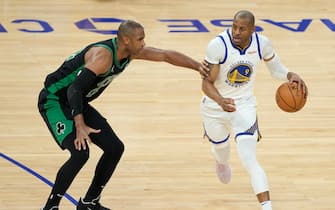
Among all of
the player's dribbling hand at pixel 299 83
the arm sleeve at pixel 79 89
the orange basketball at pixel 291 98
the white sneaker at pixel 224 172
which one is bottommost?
the white sneaker at pixel 224 172

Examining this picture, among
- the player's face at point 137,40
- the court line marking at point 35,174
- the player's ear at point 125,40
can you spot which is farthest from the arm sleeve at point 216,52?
the court line marking at point 35,174

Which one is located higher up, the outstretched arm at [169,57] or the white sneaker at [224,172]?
the outstretched arm at [169,57]

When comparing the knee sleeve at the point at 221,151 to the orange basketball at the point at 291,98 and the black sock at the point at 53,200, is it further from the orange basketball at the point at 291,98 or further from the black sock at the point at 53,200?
the black sock at the point at 53,200

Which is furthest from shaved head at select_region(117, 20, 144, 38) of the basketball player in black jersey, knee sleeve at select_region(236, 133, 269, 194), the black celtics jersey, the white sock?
the white sock

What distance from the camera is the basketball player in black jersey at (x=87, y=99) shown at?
6918 millimetres

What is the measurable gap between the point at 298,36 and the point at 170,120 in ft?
11.3

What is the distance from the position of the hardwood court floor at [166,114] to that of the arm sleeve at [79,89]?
→ 1472 millimetres

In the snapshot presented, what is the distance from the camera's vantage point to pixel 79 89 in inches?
270

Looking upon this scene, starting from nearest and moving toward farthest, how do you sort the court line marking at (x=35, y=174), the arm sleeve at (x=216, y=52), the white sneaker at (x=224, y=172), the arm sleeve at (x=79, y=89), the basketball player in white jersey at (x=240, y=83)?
the arm sleeve at (x=79, y=89)
the basketball player in white jersey at (x=240, y=83)
the arm sleeve at (x=216, y=52)
the court line marking at (x=35, y=174)
the white sneaker at (x=224, y=172)

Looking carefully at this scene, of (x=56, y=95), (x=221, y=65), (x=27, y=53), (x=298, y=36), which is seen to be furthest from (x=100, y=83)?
(x=298, y=36)

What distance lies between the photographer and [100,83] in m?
7.16

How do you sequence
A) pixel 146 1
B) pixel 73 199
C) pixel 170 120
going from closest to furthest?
pixel 73 199
pixel 170 120
pixel 146 1

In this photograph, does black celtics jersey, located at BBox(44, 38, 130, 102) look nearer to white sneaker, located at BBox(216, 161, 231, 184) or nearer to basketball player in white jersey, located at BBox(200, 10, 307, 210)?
basketball player in white jersey, located at BBox(200, 10, 307, 210)

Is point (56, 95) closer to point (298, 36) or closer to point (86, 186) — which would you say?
point (86, 186)
